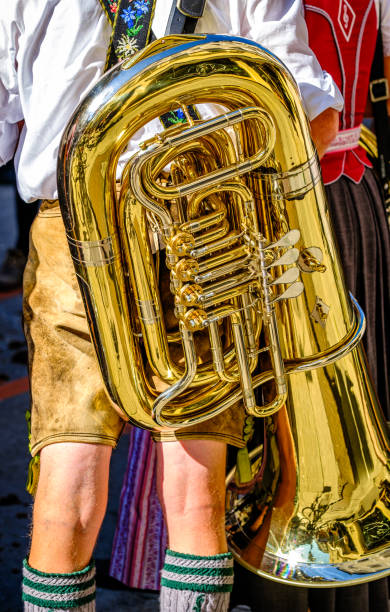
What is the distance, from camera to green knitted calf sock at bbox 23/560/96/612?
1.31 m

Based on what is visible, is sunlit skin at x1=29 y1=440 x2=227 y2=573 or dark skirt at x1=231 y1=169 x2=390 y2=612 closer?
sunlit skin at x1=29 y1=440 x2=227 y2=573

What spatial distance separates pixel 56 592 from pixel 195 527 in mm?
262

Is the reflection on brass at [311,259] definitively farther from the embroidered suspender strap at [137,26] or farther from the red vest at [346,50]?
the red vest at [346,50]

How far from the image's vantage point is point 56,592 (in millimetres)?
1313

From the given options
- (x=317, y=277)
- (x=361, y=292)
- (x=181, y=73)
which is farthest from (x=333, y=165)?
(x=181, y=73)

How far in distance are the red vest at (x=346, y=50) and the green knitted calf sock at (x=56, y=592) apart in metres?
1.04

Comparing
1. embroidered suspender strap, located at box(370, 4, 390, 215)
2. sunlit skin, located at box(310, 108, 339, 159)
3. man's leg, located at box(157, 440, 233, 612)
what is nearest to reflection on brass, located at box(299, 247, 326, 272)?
sunlit skin, located at box(310, 108, 339, 159)

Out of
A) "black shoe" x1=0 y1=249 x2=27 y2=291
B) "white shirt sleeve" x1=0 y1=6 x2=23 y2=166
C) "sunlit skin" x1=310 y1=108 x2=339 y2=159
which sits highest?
"black shoe" x1=0 y1=249 x2=27 y2=291

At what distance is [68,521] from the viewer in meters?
1.34

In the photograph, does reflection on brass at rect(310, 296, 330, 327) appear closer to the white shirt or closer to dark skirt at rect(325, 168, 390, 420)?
the white shirt

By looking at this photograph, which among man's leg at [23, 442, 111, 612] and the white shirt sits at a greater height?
the white shirt

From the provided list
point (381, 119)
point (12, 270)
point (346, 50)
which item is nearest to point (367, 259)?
point (381, 119)

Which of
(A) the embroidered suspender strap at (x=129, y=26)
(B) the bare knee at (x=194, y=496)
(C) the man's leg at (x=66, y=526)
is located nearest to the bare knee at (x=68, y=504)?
(C) the man's leg at (x=66, y=526)

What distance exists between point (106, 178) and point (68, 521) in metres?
0.60
